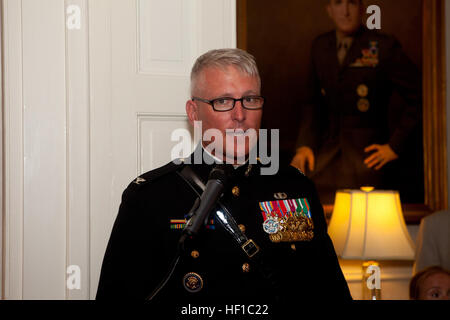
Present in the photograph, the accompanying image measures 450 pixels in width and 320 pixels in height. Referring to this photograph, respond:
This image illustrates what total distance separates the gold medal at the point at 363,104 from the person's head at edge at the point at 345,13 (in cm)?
47

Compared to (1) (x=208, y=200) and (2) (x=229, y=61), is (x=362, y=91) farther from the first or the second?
(1) (x=208, y=200)

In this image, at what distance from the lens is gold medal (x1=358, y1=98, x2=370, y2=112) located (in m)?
3.24

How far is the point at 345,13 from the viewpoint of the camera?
3193 millimetres

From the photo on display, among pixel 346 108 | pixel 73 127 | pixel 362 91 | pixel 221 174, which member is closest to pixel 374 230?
pixel 346 108

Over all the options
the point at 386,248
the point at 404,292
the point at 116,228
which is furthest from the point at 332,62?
the point at 116,228

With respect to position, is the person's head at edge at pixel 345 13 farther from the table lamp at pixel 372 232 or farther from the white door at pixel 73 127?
the white door at pixel 73 127

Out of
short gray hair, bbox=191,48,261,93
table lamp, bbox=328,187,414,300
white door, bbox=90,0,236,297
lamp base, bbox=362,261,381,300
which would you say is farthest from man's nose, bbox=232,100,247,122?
lamp base, bbox=362,261,381,300

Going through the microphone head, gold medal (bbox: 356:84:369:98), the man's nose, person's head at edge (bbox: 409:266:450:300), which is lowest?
person's head at edge (bbox: 409:266:450:300)

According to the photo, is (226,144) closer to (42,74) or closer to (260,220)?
(260,220)

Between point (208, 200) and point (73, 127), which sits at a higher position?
point (73, 127)

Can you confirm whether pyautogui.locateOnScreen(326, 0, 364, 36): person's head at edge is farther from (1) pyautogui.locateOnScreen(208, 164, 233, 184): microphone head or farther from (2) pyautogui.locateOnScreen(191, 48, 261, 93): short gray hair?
(1) pyautogui.locateOnScreen(208, 164, 233, 184): microphone head

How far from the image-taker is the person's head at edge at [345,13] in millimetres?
3188

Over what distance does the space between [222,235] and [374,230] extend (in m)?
1.59

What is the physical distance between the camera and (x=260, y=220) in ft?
4.74
